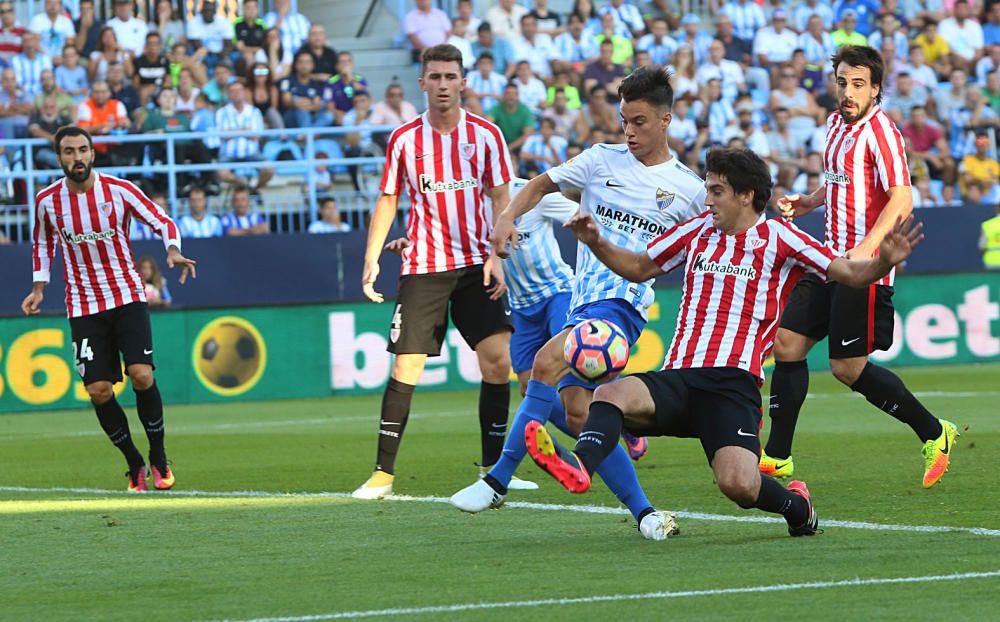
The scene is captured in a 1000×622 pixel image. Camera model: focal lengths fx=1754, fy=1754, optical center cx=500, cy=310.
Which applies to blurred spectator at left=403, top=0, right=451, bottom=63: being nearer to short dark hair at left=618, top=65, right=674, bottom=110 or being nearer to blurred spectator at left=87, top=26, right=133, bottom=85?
blurred spectator at left=87, top=26, right=133, bottom=85

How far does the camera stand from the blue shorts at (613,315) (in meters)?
7.53

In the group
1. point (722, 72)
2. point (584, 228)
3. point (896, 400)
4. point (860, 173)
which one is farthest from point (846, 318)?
point (722, 72)

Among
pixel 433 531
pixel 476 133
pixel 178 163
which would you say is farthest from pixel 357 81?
pixel 433 531

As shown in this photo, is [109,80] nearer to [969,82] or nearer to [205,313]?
[205,313]

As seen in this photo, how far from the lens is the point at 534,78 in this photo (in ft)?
73.7

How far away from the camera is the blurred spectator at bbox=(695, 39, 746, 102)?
2350 centimetres

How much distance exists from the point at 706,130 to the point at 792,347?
44.1ft

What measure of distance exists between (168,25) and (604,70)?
5.66 metres

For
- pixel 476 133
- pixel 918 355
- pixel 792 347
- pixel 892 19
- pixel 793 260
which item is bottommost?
pixel 918 355

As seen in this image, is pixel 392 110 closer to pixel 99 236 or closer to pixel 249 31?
pixel 249 31

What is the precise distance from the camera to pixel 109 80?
20734mm

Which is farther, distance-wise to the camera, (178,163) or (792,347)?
(178,163)

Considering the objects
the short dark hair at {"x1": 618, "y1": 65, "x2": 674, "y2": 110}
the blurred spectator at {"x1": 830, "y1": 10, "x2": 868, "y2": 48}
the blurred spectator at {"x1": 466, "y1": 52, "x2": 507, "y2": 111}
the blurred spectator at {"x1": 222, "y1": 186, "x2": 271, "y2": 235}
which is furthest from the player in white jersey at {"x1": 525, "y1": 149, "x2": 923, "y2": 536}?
the blurred spectator at {"x1": 830, "y1": 10, "x2": 868, "y2": 48}

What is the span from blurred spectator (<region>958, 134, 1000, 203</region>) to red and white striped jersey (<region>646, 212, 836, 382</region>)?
16.5m
